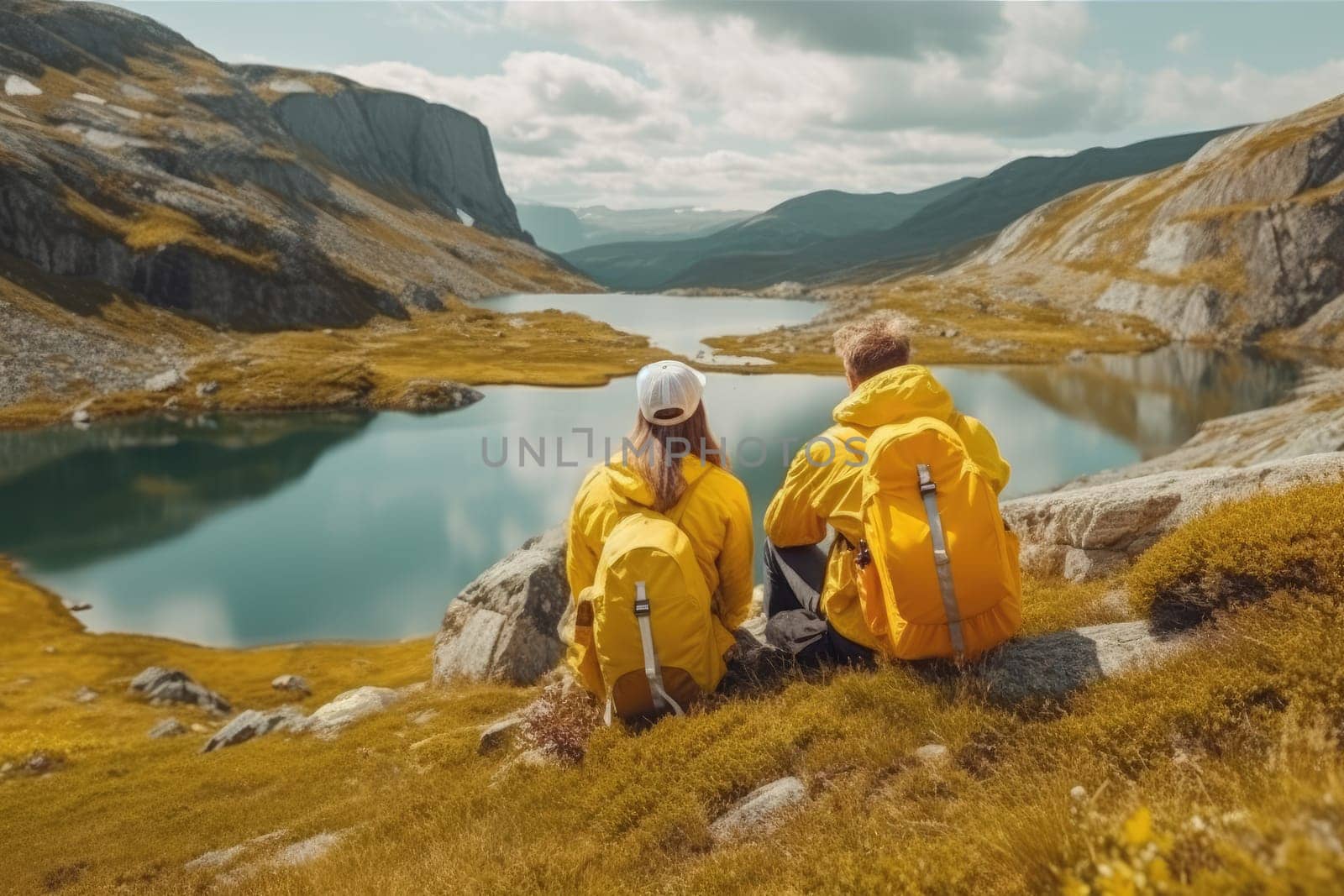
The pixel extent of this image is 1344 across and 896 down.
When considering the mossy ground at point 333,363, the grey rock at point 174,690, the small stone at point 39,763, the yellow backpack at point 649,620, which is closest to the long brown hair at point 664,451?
the yellow backpack at point 649,620

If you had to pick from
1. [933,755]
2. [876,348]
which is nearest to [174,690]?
[876,348]

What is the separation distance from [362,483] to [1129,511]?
2355 inches

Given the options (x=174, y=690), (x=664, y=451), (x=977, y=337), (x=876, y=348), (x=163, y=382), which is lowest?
(x=174, y=690)

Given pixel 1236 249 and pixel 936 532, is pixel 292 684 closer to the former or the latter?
pixel 936 532

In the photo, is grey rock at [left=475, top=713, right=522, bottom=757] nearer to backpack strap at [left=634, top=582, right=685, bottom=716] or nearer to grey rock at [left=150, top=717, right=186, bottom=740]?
backpack strap at [left=634, top=582, right=685, bottom=716]

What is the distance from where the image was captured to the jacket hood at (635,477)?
327 inches

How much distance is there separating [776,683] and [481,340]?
5282 inches

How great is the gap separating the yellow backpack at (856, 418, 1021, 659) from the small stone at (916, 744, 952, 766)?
1023mm

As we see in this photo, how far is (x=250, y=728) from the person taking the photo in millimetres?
19250

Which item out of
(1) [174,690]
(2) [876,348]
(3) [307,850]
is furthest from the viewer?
(1) [174,690]

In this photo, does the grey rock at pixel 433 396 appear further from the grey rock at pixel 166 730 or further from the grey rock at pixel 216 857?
the grey rock at pixel 216 857

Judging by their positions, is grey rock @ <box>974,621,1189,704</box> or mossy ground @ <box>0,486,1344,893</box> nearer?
mossy ground @ <box>0,486,1344,893</box>

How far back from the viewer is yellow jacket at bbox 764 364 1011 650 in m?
7.58

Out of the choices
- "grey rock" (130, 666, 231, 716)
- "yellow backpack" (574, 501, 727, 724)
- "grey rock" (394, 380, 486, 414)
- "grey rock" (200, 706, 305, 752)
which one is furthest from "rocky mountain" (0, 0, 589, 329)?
"yellow backpack" (574, 501, 727, 724)
